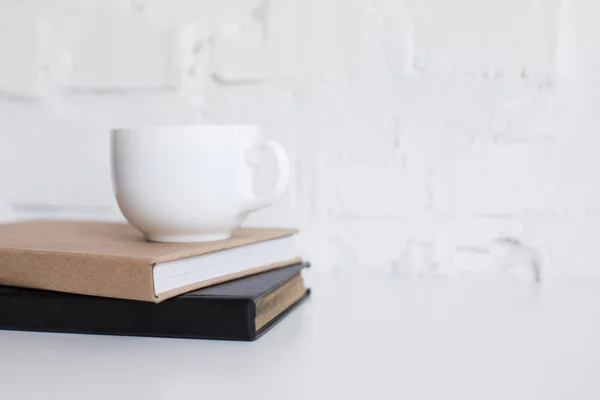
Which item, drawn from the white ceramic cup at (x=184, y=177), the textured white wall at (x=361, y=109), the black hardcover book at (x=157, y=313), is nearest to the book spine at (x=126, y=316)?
the black hardcover book at (x=157, y=313)

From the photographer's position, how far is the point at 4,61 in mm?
1150

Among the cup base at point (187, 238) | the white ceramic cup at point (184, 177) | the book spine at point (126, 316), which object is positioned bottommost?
the book spine at point (126, 316)

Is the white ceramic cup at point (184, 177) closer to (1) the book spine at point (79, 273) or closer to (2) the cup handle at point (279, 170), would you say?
(2) the cup handle at point (279, 170)

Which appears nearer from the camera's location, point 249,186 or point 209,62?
point 249,186

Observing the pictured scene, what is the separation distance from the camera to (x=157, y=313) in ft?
2.21

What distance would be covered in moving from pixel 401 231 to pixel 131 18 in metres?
0.52

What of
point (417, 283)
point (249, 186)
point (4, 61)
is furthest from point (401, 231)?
point (4, 61)

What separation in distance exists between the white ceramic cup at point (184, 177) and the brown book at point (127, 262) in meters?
0.03

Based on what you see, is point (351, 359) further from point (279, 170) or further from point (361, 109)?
point (361, 109)

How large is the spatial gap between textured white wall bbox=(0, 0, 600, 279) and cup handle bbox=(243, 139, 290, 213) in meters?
0.26

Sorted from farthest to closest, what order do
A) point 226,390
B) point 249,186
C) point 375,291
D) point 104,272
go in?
point 375,291 → point 249,186 → point 104,272 → point 226,390

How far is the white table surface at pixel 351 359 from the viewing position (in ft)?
1.77

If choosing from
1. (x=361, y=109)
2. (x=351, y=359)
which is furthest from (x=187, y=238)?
(x=361, y=109)

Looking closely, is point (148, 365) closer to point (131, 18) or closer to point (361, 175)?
point (361, 175)
